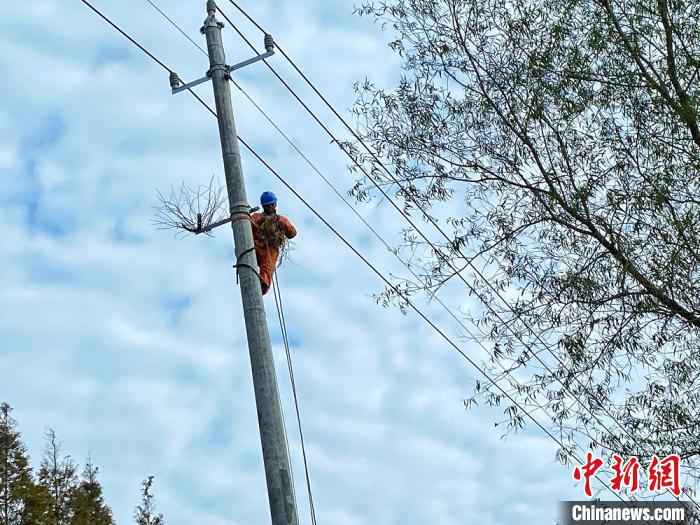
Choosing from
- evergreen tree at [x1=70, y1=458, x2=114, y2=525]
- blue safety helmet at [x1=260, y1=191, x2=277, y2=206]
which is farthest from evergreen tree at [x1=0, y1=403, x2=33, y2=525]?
blue safety helmet at [x1=260, y1=191, x2=277, y2=206]

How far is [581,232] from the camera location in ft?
40.2

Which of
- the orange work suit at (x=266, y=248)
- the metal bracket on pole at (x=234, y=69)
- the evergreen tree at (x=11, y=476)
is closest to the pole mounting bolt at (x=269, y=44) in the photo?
the metal bracket on pole at (x=234, y=69)

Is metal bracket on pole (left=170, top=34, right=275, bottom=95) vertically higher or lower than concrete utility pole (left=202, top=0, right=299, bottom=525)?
higher

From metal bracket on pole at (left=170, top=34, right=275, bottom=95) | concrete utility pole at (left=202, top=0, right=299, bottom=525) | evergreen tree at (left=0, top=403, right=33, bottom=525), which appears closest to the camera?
concrete utility pole at (left=202, top=0, right=299, bottom=525)

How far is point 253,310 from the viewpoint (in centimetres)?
851

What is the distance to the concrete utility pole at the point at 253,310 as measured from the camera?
798 cm

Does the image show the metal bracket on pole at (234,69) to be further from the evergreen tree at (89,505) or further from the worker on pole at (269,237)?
the evergreen tree at (89,505)

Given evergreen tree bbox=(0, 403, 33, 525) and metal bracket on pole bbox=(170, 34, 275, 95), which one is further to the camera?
evergreen tree bbox=(0, 403, 33, 525)

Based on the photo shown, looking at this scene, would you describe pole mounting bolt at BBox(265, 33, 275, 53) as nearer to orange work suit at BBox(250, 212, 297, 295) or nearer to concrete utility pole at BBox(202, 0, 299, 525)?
concrete utility pole at BBox(202, 0, 299, 525)

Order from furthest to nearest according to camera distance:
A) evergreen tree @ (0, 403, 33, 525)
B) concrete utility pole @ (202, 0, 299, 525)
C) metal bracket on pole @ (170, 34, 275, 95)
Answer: evergreen tree @ (0, 403, 33, 525) → metal bracket on pole @ (170, 34, 275, 95) → concrete utility pole @ (202, 0, 299, 525)

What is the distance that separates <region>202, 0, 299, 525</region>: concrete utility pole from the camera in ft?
26.2

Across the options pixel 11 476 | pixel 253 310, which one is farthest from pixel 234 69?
pixel 11 476

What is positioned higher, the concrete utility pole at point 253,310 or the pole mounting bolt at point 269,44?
the pole mounting bolt at point 269,44

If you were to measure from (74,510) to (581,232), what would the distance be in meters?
29.9
